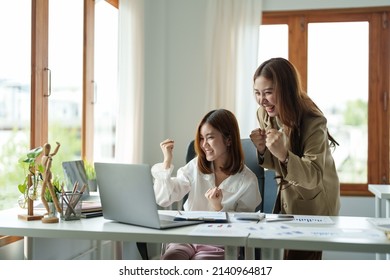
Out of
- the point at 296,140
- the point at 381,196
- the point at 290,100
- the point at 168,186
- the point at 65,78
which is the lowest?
the point at 381,196

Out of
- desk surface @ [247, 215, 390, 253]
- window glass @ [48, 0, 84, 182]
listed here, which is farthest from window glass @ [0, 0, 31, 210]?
desk surface @ [247, 215, 390, 253]

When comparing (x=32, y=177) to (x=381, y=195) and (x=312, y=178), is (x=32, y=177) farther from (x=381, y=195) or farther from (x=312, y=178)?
(x=381, y=195)

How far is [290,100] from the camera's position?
204 centimetres

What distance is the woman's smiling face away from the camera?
207 centimetres

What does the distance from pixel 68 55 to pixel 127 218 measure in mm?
1838

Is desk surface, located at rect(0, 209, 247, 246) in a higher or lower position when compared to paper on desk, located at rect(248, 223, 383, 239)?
lower

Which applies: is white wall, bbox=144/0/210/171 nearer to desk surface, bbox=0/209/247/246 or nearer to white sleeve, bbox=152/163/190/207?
white sleeve, bbox=152/163/190/207

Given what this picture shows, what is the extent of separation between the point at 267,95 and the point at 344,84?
2.51 meters

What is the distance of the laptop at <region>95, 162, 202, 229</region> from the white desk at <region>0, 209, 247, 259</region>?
0.10ft

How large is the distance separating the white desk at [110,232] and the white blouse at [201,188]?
0.45 metres

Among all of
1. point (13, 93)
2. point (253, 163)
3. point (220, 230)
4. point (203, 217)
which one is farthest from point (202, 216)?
point (13, 93)
